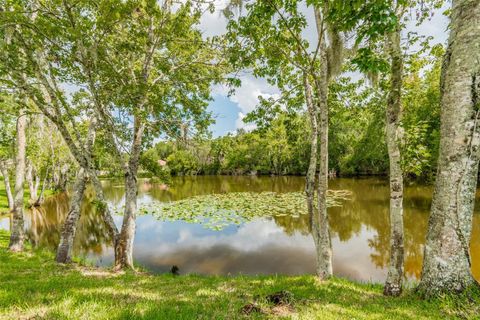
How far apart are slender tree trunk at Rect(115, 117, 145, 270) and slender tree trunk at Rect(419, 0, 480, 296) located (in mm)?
7725

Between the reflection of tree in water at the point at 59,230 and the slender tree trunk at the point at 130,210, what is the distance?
434cm

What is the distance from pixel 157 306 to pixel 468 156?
4.97 meters

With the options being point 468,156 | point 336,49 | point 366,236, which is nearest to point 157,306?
point 468,156

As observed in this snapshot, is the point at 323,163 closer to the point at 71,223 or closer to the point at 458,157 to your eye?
the point at 458,157

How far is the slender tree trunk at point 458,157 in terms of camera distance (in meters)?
3.57

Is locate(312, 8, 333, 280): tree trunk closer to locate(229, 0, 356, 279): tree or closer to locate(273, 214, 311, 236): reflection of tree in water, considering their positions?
locate(229, 0, 356, 279): tree

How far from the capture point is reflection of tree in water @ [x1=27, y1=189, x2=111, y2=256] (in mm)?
13530

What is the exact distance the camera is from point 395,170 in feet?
15.0

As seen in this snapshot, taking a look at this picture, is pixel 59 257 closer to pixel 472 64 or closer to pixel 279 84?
pixel 279 84

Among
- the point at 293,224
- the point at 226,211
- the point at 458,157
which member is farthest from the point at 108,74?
the point at 226,211

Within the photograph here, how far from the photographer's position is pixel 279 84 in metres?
8.59

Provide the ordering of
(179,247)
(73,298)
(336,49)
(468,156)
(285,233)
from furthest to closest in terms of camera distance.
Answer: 1. (285,233)
2. (179,247)
3. (336,49)
4. (73,298)
5. (468,156)

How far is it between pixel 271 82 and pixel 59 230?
1643cm

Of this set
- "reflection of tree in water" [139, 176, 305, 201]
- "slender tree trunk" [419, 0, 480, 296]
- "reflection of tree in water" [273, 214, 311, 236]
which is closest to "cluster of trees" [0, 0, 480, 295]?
"slender tree trunk" [419, 0, 480, 296]
